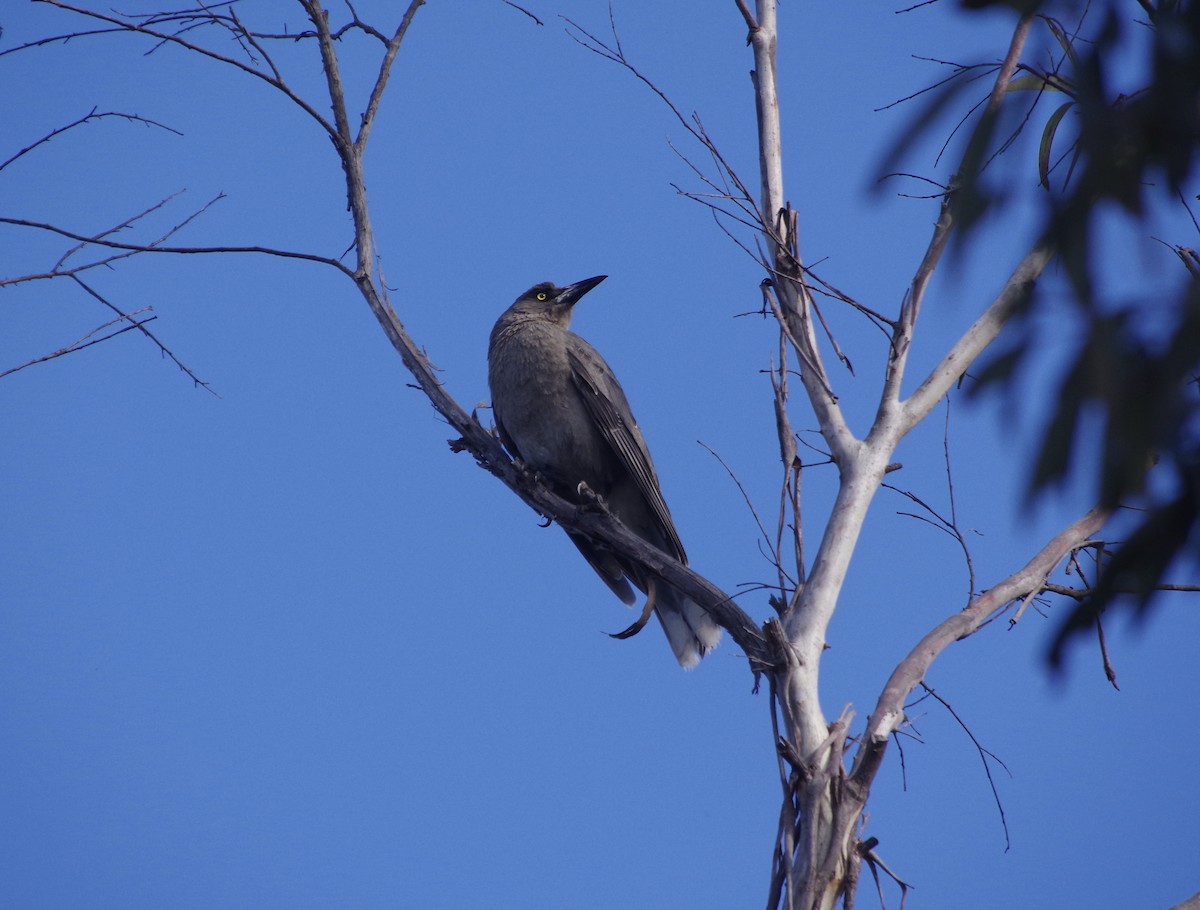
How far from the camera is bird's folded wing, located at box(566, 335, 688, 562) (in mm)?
5891

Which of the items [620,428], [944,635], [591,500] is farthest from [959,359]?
[620,428]

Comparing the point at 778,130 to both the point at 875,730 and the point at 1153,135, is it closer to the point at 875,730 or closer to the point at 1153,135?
the point at 875,730

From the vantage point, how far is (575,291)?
7176 millimetres

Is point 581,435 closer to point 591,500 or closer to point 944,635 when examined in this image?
point 591,500

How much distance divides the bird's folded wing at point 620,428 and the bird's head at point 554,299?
0.81 m

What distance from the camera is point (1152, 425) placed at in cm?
156

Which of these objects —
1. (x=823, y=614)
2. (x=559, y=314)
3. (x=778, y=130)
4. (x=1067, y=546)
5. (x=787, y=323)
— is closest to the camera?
(x=823, y=614)

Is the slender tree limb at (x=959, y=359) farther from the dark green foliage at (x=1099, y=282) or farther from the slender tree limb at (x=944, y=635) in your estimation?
the dark green foliage at (x=1099, y=282)

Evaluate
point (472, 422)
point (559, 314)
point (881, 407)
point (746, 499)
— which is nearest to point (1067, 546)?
point (881, 407)

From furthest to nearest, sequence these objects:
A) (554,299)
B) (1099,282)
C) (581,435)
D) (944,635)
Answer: (554,299) < (581,435) < (944,635) < (1099,282)

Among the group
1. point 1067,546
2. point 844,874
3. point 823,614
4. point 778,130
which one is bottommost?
point 844,874

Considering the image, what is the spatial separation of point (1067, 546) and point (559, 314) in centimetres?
384

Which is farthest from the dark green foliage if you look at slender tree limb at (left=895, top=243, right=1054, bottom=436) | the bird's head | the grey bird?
the bird's head

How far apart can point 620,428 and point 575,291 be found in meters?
1.51
